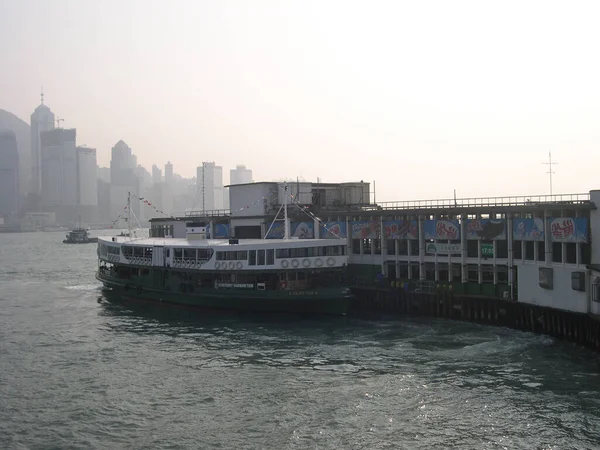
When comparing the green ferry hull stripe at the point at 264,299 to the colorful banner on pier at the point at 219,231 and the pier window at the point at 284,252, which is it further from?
the colorful banner on pier at the point at 219,231

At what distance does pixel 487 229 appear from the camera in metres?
49.3

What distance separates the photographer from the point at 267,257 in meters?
52.7

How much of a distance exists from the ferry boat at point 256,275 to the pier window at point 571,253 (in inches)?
623

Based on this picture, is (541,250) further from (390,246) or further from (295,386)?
(295,386)

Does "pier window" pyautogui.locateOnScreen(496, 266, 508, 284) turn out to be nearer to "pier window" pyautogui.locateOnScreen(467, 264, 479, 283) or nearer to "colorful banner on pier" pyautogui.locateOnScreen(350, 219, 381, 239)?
"pier window" pyautogui.locateOnScreen(467, 264, 479, 283)

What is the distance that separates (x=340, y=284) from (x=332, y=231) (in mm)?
9083

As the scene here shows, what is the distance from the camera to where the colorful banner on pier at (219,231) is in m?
72.7

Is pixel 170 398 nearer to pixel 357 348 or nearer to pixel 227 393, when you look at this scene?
pixel 227 393

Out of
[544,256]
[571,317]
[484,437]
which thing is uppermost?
[544,256]

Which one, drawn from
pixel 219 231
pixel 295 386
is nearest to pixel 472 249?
pixel 295 386

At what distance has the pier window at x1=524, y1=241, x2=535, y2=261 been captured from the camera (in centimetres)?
4603

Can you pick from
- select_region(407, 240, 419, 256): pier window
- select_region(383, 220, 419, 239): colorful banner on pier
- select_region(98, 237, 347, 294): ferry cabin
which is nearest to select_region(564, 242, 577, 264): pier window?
select_region(383, 220, 419, 239): colorful banner on pier

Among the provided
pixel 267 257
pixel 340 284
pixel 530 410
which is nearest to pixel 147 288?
pixel 267 257

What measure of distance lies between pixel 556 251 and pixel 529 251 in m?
2.82
